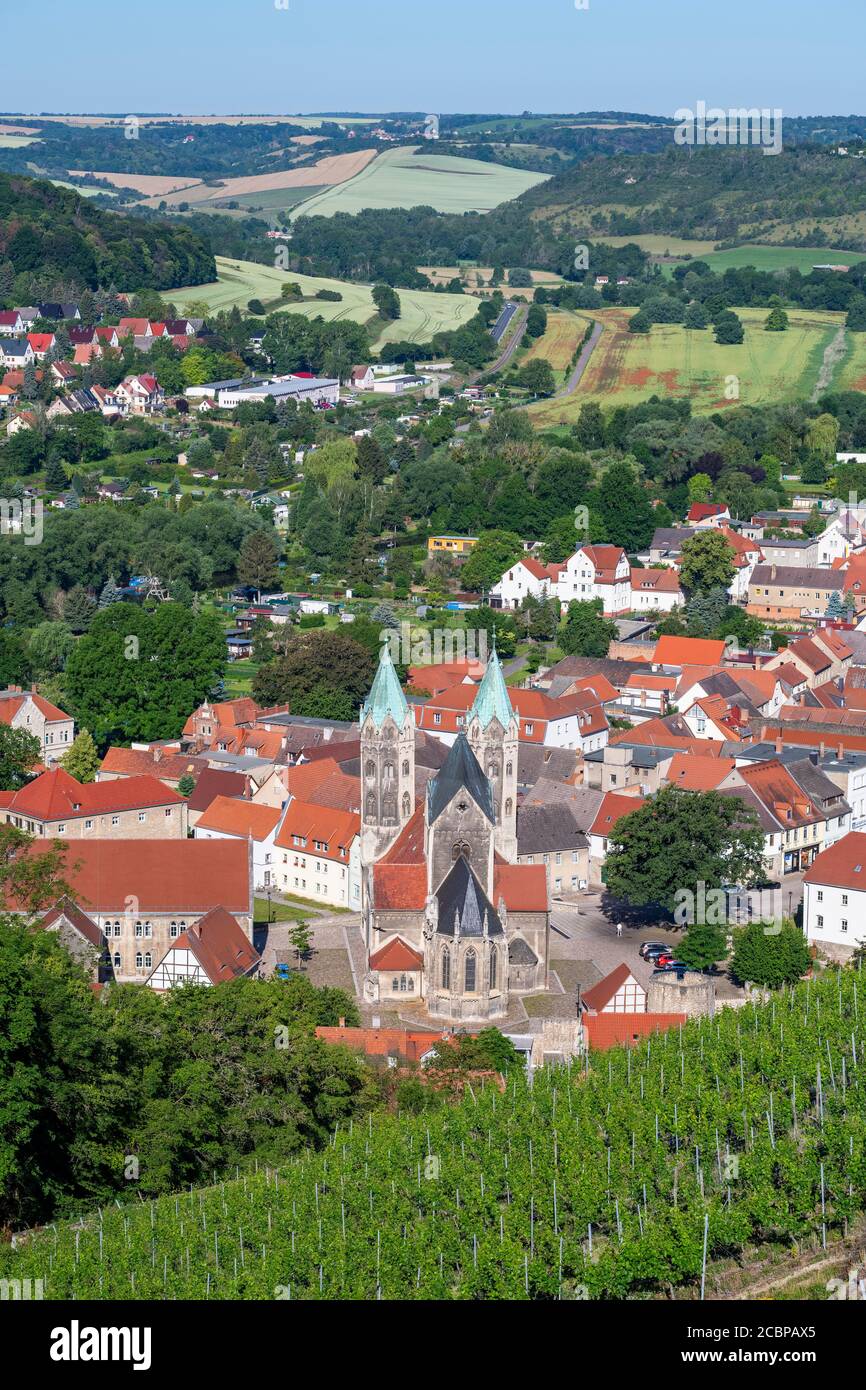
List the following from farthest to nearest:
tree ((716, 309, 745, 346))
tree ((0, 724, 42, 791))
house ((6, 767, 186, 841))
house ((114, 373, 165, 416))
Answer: tree ((716, 309, 745, 346)), house ((114, 373, 165, 416)), tree ((0, 724, 42, 791)), house ((6, 767, 186, 841))

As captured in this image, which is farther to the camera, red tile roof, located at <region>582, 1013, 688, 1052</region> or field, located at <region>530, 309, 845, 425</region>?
field, located at <region>530, 309, 845, 425</region>

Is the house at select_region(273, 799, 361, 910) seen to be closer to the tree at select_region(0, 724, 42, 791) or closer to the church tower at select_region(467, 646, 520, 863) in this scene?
the church tower at select_region(467, 646, 520, 863)

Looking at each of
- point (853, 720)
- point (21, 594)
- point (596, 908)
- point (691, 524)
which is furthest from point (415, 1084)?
point (691, 524)

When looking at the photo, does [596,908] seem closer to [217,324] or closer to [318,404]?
[318,404]

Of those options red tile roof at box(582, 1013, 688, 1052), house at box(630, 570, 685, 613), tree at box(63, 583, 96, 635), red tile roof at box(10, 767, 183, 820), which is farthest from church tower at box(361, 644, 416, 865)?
house at box(630, 570, 685, 613)

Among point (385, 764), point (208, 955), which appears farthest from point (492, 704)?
point (208, 955)
